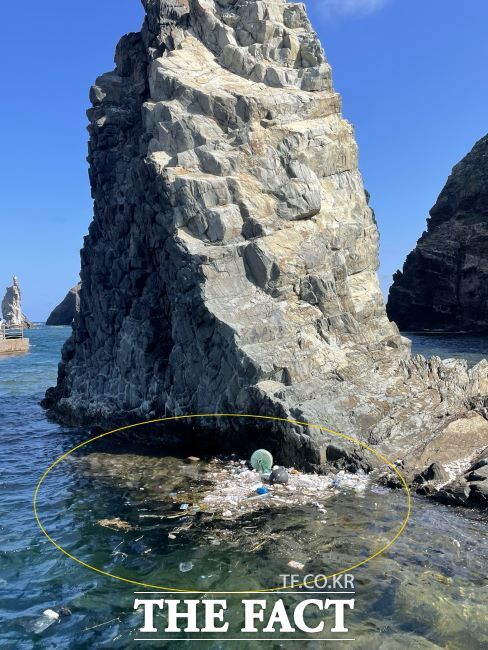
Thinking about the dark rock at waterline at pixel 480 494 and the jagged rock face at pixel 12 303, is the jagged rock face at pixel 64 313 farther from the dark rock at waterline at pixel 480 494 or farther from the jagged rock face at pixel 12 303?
the dark rock at waterline at pixel 480 494

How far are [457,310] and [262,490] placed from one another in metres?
71.3

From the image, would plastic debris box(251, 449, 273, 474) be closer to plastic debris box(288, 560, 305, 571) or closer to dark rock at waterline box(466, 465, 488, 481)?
plastic debris box(288, 560, 305, 571)

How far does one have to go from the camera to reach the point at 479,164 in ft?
285

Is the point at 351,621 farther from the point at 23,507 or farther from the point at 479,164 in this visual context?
the point at 479,164

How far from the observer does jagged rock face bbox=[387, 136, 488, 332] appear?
77812mm

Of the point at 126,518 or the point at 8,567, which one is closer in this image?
the point at 8,567

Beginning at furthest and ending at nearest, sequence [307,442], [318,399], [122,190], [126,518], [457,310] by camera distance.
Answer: [457,310] → [122,190] → [318,399] → [307,442] → [126,518]

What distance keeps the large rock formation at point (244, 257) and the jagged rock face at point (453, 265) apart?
56930mm

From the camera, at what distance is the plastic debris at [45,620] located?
10555 millimetres

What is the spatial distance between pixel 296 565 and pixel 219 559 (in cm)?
176

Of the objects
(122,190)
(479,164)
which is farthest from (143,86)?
(479,164)

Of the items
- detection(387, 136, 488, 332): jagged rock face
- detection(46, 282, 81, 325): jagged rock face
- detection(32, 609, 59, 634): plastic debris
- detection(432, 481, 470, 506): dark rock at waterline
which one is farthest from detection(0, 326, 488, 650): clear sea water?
detection(46, 282, 81, 325): jagged rock face

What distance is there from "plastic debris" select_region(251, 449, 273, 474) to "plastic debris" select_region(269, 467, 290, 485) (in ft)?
2.10

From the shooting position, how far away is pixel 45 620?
10.8 metres
